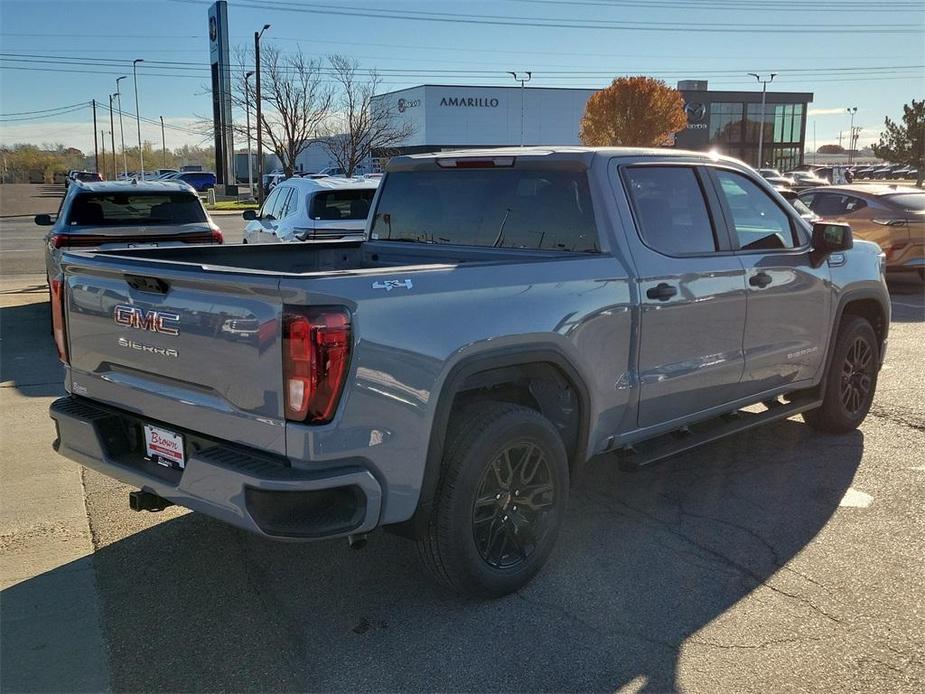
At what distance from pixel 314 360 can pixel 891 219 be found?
42.6 ft

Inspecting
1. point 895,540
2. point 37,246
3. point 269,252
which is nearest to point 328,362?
point 269,252

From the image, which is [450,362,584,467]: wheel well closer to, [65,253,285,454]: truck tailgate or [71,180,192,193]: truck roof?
[65,253,285,454]: truck tailgate

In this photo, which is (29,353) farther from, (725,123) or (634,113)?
(725,123)

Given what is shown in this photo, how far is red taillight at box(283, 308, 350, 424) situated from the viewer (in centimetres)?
297

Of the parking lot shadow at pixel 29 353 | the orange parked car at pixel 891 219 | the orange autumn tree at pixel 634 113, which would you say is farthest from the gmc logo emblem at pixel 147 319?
the orange autumn tree at pixel 634 113

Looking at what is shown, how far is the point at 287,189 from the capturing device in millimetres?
11945

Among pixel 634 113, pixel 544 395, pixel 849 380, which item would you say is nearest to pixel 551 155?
pixel 544 395

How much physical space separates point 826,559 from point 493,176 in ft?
8.46

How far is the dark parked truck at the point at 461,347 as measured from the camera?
120 inches

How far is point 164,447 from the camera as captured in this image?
353cm

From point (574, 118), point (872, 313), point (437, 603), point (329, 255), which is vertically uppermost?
point (574, 118)

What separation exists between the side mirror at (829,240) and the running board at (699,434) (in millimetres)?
Result: 946

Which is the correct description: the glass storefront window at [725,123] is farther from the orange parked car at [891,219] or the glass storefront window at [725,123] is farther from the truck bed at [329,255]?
the truck bed at [329,255]

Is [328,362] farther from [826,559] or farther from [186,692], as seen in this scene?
[826,559]
